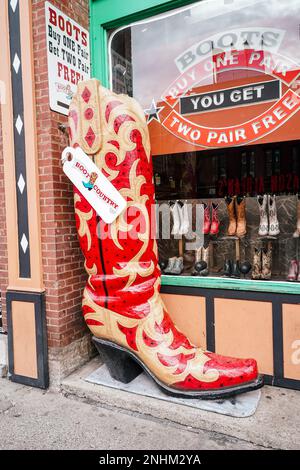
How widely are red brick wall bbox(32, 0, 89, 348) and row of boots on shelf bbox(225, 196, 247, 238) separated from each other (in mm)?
1266

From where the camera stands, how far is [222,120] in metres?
2.54

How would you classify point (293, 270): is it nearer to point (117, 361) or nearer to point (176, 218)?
point (176, 218)

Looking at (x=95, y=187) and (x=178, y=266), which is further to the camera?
(x=178, y=266)

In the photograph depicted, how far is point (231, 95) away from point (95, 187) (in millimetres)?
1212

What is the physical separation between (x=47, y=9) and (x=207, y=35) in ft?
3.87

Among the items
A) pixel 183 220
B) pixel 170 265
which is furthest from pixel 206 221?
pixel 170 265

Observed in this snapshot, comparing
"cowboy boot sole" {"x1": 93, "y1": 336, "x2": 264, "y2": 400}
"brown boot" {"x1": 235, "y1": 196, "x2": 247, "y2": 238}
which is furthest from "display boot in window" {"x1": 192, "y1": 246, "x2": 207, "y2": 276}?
"cowboy boot sole" {"x1": 93, "y1": 336, "x2": 264, "y2": 400}

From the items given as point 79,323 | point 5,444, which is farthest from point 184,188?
point 5,444

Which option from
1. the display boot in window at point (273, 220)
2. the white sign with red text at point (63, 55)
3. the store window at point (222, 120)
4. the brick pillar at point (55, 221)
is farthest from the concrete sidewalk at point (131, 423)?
the white sign with red text at point (63, 55)

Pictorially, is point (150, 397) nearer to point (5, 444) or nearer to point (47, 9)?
point (5, 444)

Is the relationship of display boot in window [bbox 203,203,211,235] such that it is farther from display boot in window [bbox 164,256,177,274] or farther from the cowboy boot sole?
the cowboy boot sole

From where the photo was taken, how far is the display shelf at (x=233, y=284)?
2.36 metres

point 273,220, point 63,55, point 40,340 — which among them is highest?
point 63,55
